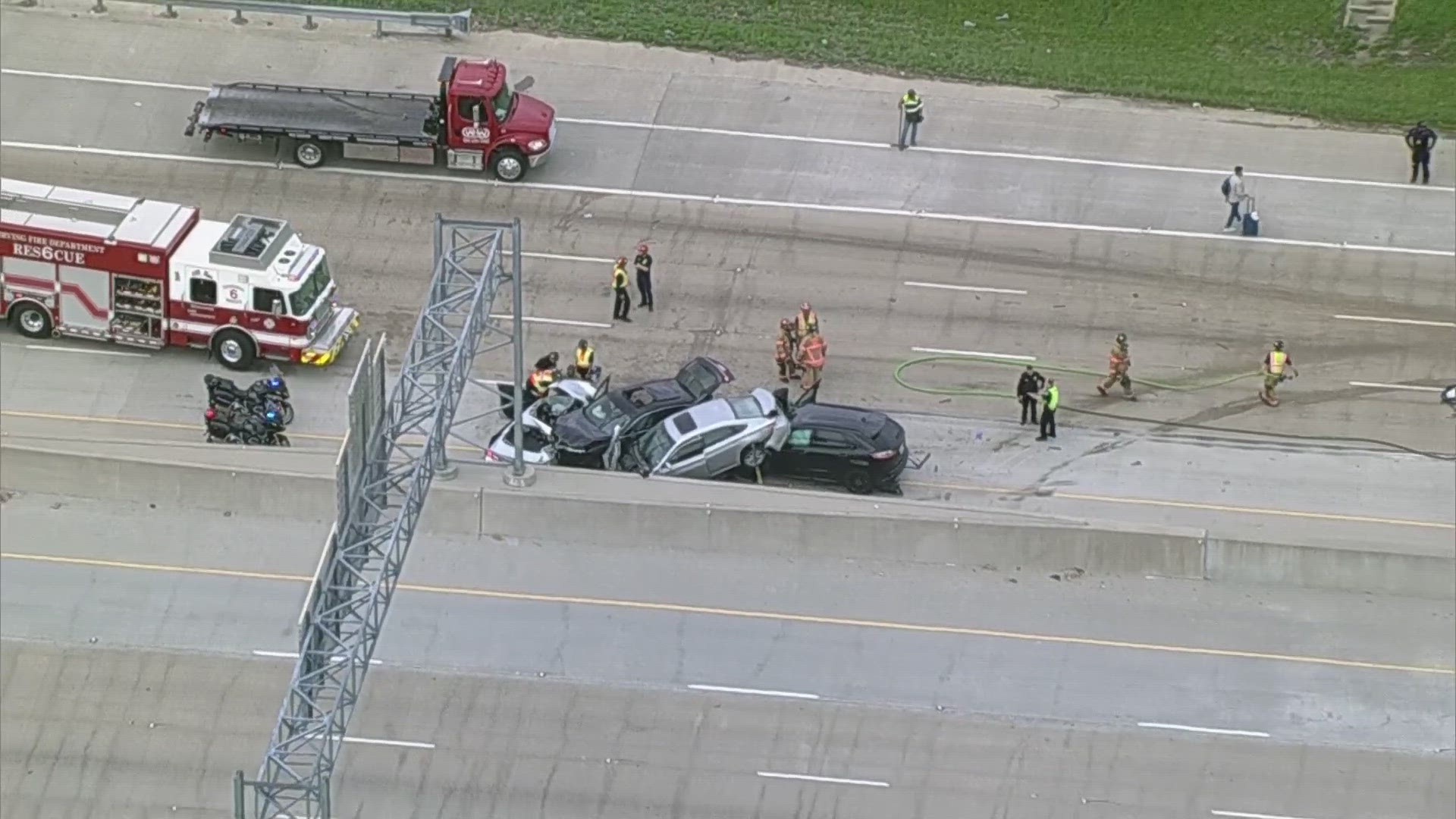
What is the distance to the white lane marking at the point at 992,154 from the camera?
45.7 meters

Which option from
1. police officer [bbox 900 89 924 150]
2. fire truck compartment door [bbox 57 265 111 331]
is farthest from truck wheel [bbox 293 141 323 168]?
police officer [bbox 900 89 924 150]

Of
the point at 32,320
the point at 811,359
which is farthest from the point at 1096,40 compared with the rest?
the point at 32,320

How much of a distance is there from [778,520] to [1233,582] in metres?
7.22

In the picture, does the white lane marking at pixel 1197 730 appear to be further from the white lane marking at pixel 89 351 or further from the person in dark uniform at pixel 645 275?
the white lane marking at pixel 89 351

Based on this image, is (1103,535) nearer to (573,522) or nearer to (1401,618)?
(1401,618)

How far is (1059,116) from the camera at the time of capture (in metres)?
47.4

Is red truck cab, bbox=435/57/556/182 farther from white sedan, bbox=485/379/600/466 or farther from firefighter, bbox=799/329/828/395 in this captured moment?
firefighter, bbox=799/329/828/395

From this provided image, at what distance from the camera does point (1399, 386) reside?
4016 centimetres

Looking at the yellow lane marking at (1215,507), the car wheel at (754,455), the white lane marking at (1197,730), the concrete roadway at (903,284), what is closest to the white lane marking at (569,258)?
the concrete roadway at (903,284)

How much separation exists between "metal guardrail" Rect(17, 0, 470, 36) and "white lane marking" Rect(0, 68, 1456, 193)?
2.88 m

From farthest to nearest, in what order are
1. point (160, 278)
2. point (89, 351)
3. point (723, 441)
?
point (89, 351) < point (160, 278) < point (723, 441)

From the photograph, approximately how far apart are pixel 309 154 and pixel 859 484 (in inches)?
579

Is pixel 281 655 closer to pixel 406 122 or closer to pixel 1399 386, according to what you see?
pixel 406 122

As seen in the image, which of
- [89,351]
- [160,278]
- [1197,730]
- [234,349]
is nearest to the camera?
[1197,730]
